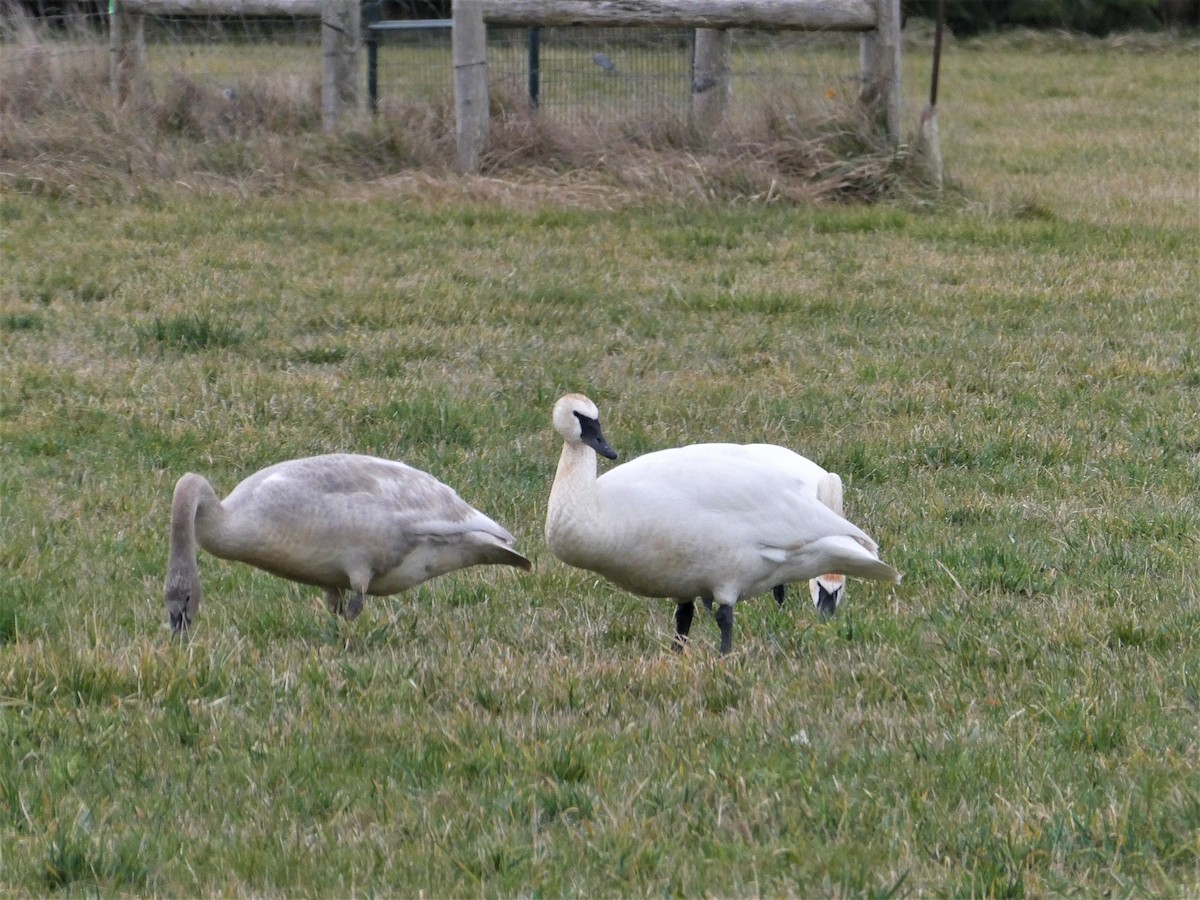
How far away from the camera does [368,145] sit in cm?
1362

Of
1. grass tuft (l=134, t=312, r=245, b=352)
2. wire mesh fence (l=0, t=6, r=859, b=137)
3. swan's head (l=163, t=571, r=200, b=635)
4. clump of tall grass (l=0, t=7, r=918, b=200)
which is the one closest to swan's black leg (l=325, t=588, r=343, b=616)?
swan's head (l=163, t=571, r=200, b=635)

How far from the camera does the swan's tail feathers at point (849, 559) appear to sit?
4.93m

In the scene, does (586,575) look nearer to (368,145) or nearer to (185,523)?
(185,523)

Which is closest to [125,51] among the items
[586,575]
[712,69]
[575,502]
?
[712,69]

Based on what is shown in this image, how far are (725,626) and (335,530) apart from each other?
1.21 metres

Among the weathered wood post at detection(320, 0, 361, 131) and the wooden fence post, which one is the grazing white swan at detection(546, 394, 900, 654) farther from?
the weathered wood post at detection(320, 0, 361, 131)

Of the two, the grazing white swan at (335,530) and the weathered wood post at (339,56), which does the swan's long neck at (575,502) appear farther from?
the weathered wood post at (339,56)

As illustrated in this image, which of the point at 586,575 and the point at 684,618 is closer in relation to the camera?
the point at 684,618

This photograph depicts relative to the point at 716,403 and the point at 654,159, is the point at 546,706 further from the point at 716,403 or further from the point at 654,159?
the point at 654,159

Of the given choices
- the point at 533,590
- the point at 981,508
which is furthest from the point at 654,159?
the point at 533,590

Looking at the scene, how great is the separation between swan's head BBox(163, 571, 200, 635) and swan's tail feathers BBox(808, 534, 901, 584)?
1.82 meters

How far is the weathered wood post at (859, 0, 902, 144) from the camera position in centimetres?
1324

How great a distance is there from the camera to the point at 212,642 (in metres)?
4.86

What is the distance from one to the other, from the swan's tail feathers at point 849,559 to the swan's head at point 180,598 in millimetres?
1825
